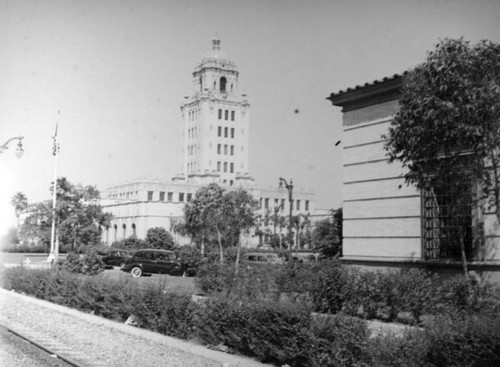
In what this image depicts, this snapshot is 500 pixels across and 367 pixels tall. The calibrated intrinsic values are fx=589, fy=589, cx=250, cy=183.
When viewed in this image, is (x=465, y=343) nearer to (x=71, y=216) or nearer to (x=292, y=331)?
(x=292, y=331)

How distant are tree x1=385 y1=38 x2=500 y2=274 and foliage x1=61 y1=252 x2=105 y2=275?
16.1 meters

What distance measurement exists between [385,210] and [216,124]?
11217 centimetres

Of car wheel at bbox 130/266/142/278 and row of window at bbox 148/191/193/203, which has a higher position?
row of window at bbox 148/191/193/203

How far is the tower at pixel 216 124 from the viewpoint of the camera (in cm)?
12575

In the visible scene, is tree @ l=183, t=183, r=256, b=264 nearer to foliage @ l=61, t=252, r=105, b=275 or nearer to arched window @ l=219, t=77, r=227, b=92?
foliage @ l=61, t=252, r=105, b=275

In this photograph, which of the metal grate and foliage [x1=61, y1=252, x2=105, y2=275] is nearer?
the metal grate

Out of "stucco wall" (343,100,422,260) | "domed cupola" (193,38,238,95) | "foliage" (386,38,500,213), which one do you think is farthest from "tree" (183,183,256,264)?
"domed cupola" (193,38,238,95)

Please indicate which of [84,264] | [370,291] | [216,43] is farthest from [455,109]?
[216,43]

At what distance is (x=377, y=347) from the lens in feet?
24.9

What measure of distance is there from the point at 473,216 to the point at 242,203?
41.5 m

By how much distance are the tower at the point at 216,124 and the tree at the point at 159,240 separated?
41.2 meters

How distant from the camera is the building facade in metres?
14.0

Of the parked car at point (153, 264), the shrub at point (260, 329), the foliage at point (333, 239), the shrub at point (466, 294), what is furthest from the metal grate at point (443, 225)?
the parked car at point (153, 264)

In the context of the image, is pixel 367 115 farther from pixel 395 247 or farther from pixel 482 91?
pixel 482 91
